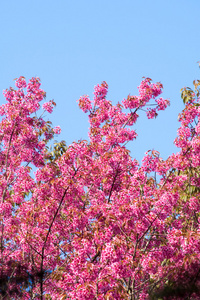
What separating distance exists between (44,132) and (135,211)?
6499 mm

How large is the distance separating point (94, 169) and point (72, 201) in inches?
43.6

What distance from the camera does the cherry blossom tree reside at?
818 cm

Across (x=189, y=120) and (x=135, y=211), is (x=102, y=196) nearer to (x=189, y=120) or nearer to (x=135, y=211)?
(x=135, y=211)

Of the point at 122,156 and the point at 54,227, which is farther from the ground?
the point at 122,156

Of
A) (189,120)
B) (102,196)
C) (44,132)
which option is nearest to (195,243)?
(102,196)

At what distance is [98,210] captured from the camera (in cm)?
989

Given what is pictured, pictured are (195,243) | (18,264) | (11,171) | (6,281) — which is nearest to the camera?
(195,243)

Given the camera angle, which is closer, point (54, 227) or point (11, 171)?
point (54, 227)

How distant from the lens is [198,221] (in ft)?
35.2

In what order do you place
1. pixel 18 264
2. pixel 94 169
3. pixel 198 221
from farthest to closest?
pixel 94 169 < pixel 198 221 < pixel 18 264

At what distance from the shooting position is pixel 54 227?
10.7m

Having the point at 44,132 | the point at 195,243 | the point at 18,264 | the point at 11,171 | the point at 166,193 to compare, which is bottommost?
the point at 195,243

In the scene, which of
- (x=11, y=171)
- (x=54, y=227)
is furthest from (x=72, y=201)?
(x=11, y=171)

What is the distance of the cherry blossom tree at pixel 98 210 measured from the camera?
8.18m
